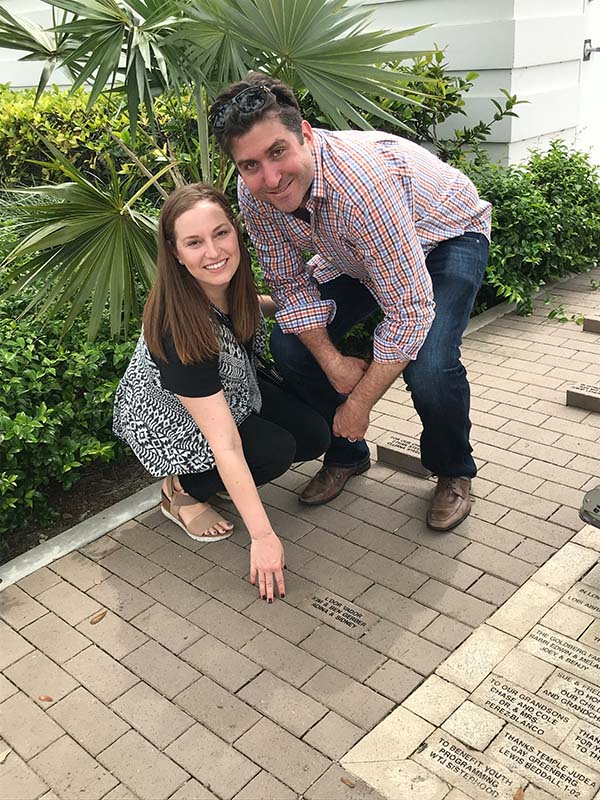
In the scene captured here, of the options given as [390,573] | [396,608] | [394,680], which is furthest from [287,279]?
[394,680]

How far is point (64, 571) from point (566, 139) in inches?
230

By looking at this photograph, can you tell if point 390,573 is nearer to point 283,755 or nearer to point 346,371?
point 346,371

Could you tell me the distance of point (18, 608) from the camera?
10.5 feet

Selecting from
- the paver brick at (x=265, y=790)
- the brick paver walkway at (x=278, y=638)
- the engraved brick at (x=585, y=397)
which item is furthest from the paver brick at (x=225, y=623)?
the engraved brick at (x=585, y=397)

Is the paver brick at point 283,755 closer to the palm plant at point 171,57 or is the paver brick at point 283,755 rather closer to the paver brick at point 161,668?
the paver brick at point 161,668

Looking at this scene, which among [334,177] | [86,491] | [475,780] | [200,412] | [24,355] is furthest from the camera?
[86,491]

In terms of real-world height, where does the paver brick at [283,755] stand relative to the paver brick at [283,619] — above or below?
below

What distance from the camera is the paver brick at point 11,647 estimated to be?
2941 mm

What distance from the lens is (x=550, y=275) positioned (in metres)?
6.09

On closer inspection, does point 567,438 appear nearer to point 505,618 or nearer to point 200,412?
point 505,618

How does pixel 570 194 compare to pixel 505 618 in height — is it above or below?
above

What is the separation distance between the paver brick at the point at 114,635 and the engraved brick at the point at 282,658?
41 centimetres

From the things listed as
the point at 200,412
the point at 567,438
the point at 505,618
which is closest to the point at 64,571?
the point at 200,412

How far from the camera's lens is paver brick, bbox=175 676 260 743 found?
8.39ft
